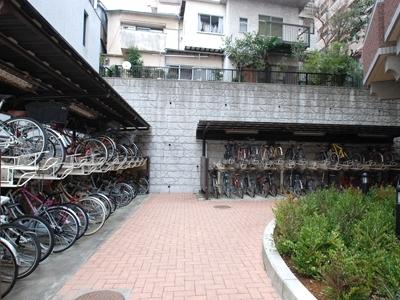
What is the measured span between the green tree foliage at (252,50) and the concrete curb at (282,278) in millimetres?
14934

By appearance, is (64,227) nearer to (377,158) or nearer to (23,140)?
(23,140)

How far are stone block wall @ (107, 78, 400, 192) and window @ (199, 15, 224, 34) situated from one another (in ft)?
25.6

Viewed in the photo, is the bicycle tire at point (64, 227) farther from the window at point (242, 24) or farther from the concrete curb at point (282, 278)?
the window at point (242, 24)

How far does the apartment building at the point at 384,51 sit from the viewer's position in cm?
738

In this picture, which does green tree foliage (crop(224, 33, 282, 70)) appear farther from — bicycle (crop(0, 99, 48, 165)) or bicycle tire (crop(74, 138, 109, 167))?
bicycle (crop(0, 99, 48, 165))

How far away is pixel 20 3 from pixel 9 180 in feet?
7.99

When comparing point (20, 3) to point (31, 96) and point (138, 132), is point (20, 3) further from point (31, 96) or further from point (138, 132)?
point (138, 132)

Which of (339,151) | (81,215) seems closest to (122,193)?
(81,215)

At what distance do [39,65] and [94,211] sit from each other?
134 inches

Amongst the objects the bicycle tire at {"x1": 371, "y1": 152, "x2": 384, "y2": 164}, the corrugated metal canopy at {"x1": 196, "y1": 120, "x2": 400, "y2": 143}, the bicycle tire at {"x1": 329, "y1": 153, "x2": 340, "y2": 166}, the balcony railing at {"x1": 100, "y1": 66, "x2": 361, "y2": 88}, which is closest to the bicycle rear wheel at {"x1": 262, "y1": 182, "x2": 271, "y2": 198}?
the corrugated metal canopy at {"x1": 196, "y1": 120, "x2": 400, "y2": 143}

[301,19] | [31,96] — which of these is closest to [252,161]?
[31,96]

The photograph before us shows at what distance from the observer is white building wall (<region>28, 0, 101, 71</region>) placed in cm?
1273

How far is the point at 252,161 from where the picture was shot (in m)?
14.9

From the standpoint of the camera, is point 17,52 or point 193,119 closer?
point 17,52
